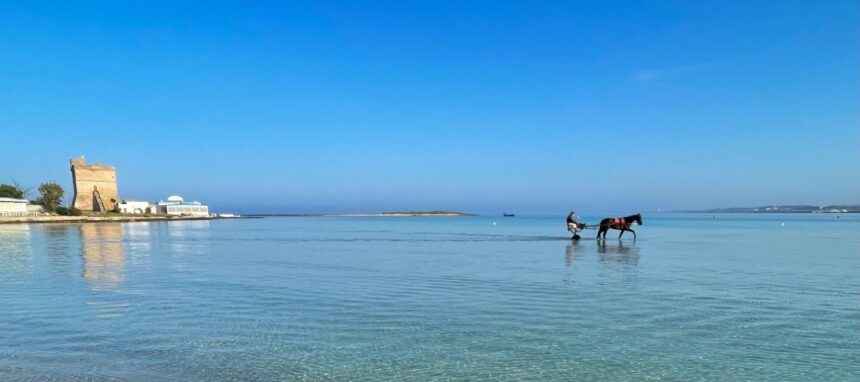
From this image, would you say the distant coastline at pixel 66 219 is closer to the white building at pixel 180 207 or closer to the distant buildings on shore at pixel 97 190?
the distant buildings on shore at pixel 97 190

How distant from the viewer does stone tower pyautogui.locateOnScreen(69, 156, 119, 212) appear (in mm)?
112125

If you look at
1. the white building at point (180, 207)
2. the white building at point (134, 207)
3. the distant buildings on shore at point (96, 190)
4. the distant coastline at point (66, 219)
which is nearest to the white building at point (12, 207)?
the distant coastline at point (66, 219)

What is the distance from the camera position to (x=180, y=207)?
137375mm

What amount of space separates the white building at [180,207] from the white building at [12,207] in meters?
38.7

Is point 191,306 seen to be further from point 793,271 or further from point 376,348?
point 793,271

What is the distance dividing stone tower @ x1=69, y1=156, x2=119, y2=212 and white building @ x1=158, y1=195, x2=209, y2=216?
16087 millimetres

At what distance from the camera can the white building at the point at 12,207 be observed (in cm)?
8938

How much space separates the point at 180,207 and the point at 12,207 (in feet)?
153

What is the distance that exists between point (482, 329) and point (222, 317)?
15.7 ft

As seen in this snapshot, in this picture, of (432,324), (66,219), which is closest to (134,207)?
(66,219)

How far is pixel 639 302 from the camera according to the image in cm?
1109

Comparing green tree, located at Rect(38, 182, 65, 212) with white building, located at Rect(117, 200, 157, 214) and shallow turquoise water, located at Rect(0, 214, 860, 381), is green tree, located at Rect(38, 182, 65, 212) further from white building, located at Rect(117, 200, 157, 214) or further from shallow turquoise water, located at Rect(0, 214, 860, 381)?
shallow turquoise water, located at Rect(0, 214, 860, 381)

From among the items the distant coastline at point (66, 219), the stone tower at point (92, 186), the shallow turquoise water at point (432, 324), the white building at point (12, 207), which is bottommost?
the shallow turquoise water at point (432, 324)

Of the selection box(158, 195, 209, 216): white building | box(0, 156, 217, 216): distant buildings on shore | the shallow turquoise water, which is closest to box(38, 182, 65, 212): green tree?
box(0, 156, 217, 216): distant buildings on shore
